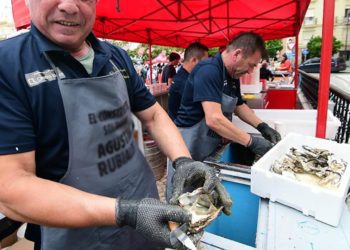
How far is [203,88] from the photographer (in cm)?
216

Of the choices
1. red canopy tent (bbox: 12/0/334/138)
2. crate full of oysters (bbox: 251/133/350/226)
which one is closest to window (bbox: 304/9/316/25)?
red canopy tent (bbox: 12/0/334/138)

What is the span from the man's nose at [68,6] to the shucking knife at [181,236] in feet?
3.00

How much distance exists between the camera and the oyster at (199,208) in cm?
94

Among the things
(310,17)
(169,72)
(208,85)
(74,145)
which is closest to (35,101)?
(74,145)

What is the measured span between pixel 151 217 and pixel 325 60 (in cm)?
177

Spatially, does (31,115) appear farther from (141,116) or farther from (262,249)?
(262,249)

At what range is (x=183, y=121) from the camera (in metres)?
2.48

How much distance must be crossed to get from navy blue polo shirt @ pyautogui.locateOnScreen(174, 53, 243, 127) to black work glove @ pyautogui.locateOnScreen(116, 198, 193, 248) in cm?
138

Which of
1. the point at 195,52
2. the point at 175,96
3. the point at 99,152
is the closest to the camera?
the point at 99,152

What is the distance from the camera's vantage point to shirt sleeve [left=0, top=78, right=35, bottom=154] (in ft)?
2.70

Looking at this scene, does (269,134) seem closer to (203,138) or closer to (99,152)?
(203,138)

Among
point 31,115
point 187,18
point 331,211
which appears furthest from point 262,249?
point 187,18

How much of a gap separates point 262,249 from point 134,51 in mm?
30299

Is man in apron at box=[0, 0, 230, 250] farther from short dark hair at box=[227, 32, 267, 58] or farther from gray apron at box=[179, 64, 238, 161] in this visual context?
short dark hair at box=[227, 32, 267, 58]
